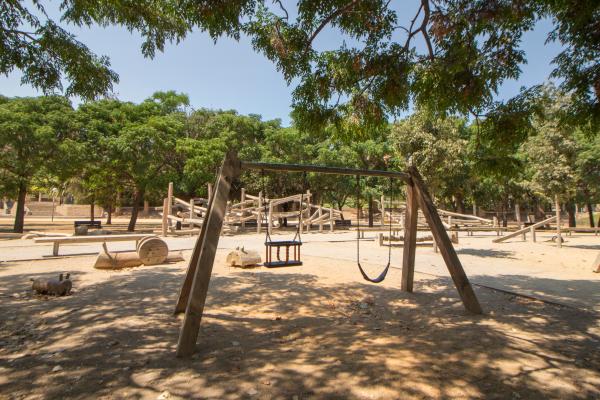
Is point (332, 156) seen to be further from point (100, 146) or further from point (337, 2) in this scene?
point (337, 2)

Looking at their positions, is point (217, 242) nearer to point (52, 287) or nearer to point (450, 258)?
point (450, 258)

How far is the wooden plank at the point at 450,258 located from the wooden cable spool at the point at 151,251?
21.5 ft

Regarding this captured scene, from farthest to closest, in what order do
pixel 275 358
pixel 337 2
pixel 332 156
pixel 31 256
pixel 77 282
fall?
pixel 332 156, pixel 31 256, pixel 77 282, pixel 337 2, pixel 275 358

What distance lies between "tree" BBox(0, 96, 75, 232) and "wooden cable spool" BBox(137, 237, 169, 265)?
12423 millimetres

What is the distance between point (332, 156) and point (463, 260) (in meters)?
17.0

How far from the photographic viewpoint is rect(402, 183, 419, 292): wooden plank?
5606 millimetres

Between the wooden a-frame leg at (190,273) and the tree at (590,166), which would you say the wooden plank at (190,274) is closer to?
the wooden a-frame leg at (190,273)

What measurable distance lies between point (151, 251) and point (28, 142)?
13.6 meters

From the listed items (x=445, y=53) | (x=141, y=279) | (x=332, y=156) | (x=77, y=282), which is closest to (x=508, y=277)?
(x=445, y=53)

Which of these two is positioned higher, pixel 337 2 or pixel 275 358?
pixel 337 2

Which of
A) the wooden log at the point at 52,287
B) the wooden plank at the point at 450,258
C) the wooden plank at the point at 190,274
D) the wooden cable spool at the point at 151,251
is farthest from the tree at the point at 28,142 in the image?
the wooden plank at the point at 450,258

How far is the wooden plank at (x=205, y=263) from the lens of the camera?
332 centimetres

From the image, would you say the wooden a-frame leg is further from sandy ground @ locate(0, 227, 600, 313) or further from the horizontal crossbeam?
sandy ground @ locate(0, 227, 600, 313)

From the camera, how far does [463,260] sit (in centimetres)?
1005
